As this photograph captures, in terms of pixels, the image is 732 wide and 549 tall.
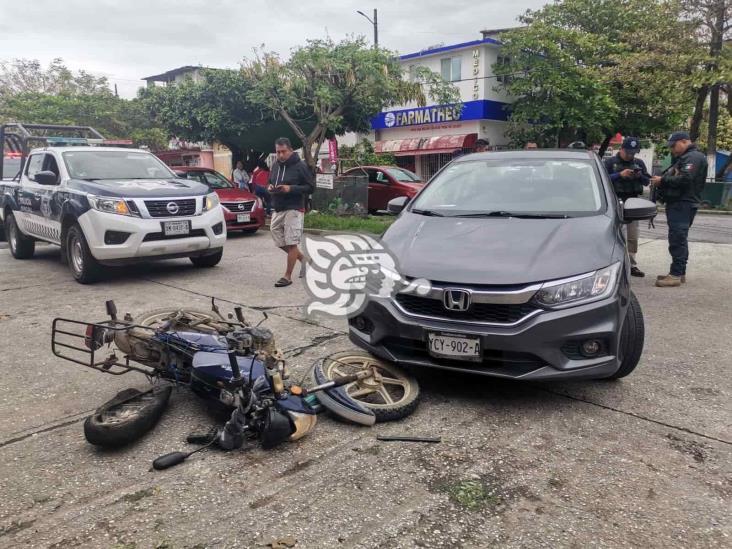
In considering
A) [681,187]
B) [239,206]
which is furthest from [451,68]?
[681,187]

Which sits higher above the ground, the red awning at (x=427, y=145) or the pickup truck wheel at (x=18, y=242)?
the red awning at (x=427, y=145)

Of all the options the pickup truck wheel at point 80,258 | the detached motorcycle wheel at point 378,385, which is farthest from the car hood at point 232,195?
the detached motorcycle wheel at point 378,385

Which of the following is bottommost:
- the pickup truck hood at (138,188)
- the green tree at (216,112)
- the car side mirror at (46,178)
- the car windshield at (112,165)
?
the pickup truck hood at (138,188)

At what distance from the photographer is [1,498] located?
261 centimetres

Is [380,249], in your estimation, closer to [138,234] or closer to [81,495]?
[81,495]

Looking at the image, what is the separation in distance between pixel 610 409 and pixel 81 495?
2915 millimetres

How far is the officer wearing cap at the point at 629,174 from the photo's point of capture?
6969 mm

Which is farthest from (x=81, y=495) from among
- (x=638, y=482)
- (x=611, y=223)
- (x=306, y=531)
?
(x=611, y=223)

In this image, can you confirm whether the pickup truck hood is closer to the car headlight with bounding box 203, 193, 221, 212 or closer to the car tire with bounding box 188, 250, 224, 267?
the car headlight with bounding box 203, 193, 221, 212

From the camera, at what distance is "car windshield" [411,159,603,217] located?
13.7 ft

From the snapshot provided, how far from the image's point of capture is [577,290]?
3.25 metres

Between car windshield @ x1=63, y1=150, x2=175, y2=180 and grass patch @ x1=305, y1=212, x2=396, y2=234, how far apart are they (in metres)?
4.77

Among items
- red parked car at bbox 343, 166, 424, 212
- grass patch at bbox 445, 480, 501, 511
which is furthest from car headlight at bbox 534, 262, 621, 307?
red parked car at bbox 343, 166, 424, 212

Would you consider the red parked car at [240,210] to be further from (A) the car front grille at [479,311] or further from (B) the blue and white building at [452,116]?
(B) the blue and white building at [452,116]
